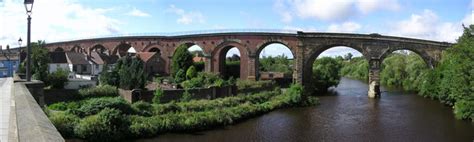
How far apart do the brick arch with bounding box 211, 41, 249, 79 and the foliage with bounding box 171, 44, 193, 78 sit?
115 inches

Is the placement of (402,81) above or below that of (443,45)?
below

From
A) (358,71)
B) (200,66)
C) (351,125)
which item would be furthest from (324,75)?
(358,71)

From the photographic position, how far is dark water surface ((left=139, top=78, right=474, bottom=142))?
21.9m

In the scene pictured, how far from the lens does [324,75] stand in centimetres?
4962

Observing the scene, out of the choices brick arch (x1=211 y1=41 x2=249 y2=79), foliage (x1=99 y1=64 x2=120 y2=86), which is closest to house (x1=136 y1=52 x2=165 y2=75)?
brick arch (x1=211 y1=41 x2=249 y2=79)

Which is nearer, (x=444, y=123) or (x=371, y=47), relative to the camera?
(x=444, y=123)

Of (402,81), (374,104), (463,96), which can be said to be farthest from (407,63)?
(463,96)

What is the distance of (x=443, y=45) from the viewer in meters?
43.8

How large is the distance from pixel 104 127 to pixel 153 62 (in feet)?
111

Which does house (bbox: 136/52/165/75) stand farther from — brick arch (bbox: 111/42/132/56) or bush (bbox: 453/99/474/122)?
bush (bbox: 453/99/474/122)

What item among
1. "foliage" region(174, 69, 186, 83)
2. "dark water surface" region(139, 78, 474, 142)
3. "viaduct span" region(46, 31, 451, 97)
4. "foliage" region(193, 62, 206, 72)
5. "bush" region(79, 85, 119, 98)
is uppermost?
"viaduct span" region(46, 31, 451, 97)

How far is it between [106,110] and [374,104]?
2331 cm

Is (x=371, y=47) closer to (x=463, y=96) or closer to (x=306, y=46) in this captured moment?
(x=306, y=46)

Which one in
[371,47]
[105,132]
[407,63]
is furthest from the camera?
[407,63]
